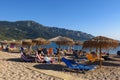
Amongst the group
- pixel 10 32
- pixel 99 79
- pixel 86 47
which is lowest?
pixel 99 79

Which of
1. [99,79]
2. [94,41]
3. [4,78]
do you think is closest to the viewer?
[4,78]

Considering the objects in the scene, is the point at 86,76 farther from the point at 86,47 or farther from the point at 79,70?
the point at 86,47

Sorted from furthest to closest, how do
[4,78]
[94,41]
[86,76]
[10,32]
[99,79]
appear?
[10,32], [94,41], [86,76], [99,79], [4,78]

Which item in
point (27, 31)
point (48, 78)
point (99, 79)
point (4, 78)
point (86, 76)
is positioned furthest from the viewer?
point (27, 31)

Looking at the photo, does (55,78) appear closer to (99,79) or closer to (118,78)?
(99,79)

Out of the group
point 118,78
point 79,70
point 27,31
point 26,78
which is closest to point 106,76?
point 118,78

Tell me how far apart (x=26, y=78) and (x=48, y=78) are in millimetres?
917

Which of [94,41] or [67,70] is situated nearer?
[67,70]

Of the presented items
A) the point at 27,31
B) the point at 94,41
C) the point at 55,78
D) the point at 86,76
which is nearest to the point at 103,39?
the point at 94,41

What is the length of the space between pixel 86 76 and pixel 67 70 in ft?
5.77

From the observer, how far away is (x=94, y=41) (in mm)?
13086

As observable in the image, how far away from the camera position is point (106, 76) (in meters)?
10.6

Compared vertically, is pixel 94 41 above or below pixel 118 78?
above

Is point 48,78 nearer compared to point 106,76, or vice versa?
point 48,78
